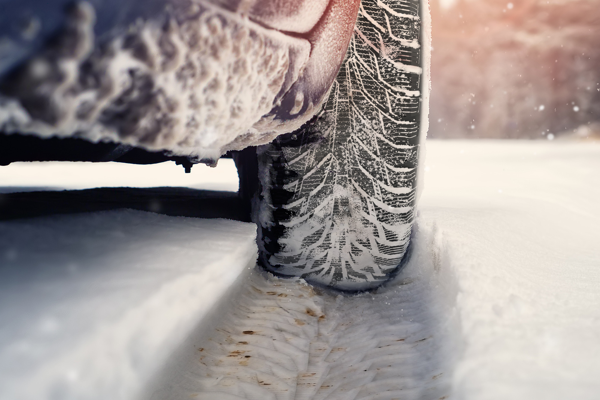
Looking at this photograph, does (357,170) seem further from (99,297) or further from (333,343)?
(99,297)

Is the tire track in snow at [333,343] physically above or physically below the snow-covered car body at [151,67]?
below

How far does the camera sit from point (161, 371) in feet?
2.02

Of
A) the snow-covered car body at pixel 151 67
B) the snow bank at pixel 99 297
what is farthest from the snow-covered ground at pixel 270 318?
the snow-covered car body at pixel 151 67

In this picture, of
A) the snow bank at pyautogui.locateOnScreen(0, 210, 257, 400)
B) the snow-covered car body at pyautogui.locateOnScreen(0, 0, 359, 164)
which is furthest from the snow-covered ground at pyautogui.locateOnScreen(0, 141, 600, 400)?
the snow-covered car body at pyautogui.locateOnScreen(0, 0, 359, 164)

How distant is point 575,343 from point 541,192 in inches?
63.3

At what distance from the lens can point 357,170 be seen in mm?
1102

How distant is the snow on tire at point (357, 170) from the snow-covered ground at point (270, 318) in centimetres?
9

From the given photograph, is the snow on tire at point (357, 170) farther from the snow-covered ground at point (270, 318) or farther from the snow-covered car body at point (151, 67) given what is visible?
the snow-covered car body at point (151, 67)

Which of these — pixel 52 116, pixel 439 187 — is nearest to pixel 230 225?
pixel 52 116

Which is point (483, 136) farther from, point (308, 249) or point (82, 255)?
point (82, 255)

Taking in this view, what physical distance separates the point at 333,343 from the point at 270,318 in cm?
16

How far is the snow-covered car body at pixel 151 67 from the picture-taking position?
1.35 ft

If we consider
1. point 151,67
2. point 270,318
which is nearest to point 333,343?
point 270,318

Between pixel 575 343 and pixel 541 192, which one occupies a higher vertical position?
pixel 575 343
